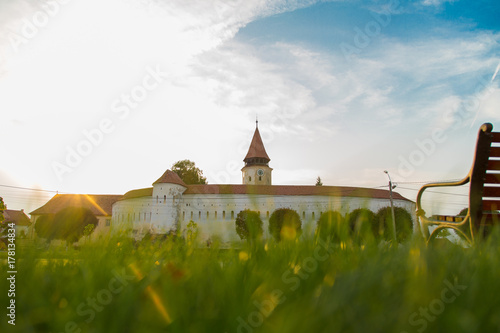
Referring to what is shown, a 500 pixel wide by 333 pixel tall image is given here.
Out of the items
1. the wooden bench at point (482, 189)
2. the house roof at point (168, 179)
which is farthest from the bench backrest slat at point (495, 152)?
the house roof at point (168, 179)

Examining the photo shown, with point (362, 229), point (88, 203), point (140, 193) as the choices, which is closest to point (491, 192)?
point (362, 229)

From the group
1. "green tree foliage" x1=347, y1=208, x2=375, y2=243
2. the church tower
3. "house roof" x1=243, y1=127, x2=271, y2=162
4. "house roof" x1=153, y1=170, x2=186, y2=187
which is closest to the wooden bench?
"green tree foliage" x1=347, y1=208, x2=375, y2=243

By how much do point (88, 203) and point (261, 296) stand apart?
174 feet

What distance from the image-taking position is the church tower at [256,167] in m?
51.9

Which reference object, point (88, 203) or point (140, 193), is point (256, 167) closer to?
point (140, 193)

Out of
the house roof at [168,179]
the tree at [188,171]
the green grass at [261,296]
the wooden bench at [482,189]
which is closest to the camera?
the green grass at [261,296]

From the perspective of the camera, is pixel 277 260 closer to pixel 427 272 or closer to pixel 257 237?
pixel 257 237

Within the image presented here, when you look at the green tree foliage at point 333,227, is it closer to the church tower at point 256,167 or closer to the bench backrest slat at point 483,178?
the bench backrest slat at point 483,178

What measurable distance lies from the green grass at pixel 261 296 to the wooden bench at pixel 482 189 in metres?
1.11

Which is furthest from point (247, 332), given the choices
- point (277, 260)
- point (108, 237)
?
point (108, 237)

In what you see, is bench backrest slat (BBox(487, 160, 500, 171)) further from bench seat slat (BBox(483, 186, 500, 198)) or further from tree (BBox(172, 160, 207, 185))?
tree (BBox(172, 160, 207, 185))

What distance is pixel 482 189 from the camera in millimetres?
2529

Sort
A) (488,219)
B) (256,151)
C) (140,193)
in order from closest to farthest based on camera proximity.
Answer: (488,219) → (140,193) → (256,151)

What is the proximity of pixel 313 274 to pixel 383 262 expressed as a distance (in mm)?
317
